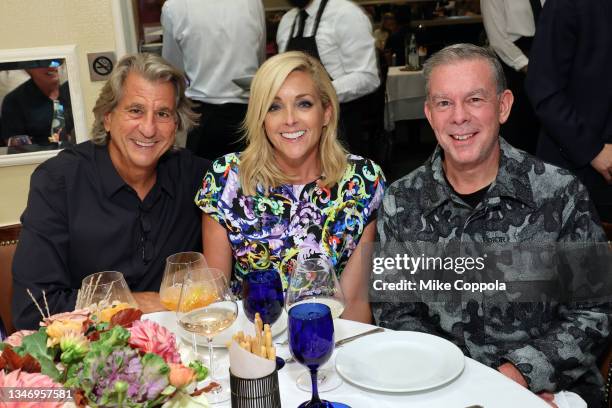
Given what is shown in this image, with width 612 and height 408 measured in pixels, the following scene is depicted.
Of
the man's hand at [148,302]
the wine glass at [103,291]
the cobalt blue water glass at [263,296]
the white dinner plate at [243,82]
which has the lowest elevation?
the man's hand at [148,302]

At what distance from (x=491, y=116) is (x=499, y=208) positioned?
0.26 meters

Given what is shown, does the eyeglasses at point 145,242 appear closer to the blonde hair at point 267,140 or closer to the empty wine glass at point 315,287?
the blonde hair at point 267,140

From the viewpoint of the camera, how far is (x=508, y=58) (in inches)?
166

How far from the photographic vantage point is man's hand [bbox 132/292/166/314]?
194 cm

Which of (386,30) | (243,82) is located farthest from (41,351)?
(386,30)

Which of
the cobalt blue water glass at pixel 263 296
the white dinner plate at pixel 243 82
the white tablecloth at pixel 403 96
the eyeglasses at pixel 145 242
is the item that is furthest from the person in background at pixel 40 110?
the white tablecloth at pixel 403 96

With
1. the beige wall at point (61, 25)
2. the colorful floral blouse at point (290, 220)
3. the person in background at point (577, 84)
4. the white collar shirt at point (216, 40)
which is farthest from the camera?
the white collar shirt at point (216, 40)

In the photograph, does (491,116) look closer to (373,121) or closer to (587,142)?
(587,142)

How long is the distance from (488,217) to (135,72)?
121 cm

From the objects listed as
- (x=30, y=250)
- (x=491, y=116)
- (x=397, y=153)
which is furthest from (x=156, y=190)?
(x=397, y=153)

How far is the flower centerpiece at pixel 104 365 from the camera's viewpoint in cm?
90

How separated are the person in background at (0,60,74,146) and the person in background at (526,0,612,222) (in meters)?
2.15

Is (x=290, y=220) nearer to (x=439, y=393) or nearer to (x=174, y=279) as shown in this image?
(x=174, y=279)

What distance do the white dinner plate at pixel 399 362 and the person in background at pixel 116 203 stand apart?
2.62 feet
